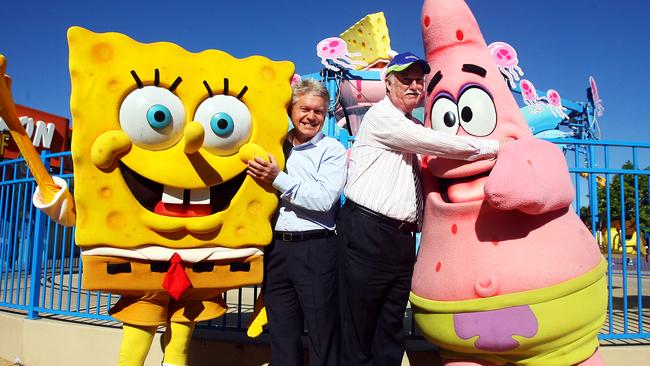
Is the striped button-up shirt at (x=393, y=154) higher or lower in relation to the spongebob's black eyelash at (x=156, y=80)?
lower

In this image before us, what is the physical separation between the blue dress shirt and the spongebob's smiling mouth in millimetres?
265

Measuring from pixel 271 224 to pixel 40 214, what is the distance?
266 centimetres

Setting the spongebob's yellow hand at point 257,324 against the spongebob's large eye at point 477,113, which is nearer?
the spongebob's large eye at point 477,113

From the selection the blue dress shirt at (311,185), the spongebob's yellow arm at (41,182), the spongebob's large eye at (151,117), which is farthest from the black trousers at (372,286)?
the spongebob's yellow arm at (41,182)

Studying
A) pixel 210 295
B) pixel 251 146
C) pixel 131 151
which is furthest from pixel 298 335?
pixel 131 151

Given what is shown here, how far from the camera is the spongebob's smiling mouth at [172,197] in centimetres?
215

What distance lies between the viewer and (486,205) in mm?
2059

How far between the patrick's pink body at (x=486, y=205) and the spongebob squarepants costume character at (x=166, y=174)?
76 cm

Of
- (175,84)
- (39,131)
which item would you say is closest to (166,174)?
(175,84)

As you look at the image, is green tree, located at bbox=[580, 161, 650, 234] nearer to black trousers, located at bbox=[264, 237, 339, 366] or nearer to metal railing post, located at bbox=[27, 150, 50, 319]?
black trousers, located at bbox=[264, 237, 339, 366]

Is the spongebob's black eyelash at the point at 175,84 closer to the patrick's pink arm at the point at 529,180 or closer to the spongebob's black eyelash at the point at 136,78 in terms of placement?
the spongebob's black eyelash at the point at 136,78

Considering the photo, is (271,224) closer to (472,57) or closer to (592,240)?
(472,57)

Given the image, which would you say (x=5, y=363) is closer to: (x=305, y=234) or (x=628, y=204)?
(x=305, y=234)

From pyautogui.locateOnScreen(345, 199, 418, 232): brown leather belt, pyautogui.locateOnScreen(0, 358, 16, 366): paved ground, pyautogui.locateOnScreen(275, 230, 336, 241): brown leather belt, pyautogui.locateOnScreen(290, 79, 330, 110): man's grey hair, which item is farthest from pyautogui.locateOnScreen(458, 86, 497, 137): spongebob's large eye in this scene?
pyautogui.locateOnScreen(0, 358, 16, 366): paved ground
